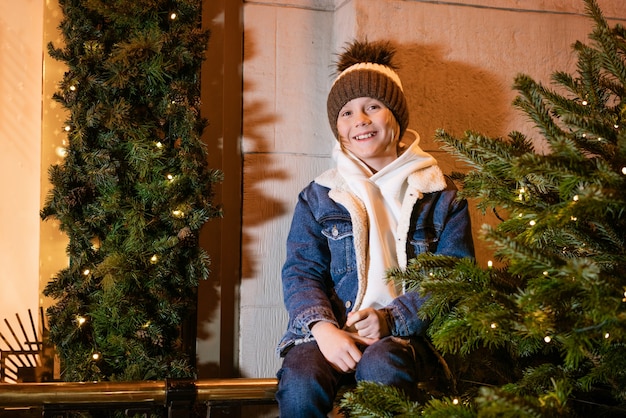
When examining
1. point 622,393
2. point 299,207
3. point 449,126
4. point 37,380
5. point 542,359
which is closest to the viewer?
point 622,393

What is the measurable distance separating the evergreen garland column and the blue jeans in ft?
1.99

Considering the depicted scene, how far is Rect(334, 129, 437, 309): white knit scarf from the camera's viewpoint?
2.24 metres

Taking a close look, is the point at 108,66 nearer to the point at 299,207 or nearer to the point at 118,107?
the point at 118,107

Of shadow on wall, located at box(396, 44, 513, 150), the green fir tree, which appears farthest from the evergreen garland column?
the green fir tree

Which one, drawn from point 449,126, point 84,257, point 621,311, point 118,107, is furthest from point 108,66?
point 621,311

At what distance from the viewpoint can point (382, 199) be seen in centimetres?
235

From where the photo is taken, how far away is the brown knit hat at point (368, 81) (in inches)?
94.7

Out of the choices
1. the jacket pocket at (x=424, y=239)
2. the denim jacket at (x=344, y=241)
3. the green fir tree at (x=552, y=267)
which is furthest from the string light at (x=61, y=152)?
the green fir tree at (x=552, y=267)

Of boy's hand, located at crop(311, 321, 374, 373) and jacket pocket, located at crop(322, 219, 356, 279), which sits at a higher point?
jacket pocket, located at crop(322, 219, 356, 279)

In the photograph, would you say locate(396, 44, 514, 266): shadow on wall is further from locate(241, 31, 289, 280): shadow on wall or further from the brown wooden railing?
the brown wooden railing

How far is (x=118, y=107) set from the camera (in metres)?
2.51

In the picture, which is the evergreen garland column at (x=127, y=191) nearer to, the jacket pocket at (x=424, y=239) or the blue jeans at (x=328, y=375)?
the blue jeans at (x=328, y=375)

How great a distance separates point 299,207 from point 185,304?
1.79ft

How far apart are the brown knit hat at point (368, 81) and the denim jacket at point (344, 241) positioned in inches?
9.9
